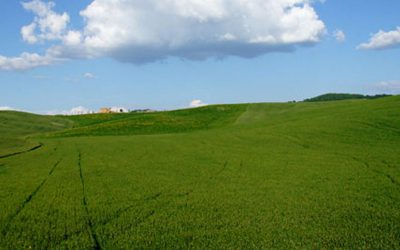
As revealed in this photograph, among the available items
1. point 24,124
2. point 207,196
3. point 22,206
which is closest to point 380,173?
point 207,196

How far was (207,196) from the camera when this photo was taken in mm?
16594

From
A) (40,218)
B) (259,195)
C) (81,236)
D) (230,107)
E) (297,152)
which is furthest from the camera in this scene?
(230,107)

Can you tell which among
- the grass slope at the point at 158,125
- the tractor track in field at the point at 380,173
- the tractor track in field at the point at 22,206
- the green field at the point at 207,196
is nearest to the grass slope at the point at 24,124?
the grass slope at the point at 158,125

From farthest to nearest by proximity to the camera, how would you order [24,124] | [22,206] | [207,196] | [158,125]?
[24,124] → [158,125] → [207,196] → [22,206]

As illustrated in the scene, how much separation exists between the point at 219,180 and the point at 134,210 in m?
6.66

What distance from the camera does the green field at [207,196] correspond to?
1155 cm

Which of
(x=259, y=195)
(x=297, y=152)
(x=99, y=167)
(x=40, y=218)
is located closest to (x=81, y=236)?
(x=40, y=218)

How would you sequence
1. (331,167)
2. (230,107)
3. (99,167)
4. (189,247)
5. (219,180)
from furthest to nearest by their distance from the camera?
(230,107) → (99,167) → (331,167) → (219,180) → (189,247)

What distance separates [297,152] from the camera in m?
30.3

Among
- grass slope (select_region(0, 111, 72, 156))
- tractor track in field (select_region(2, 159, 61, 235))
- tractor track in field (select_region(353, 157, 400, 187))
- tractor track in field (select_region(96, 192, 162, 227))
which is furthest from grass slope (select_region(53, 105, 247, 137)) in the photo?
tractor track in field (select_region(96, 192, 162, 227))

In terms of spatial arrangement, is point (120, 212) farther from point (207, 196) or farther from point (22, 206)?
point (22, 206)

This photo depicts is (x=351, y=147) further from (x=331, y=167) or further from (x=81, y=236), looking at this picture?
(x=81, y=236)

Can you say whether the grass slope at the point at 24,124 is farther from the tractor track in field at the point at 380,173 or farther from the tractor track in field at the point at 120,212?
the tractor track in field at the point at 380,173

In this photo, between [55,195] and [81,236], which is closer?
[81,236]
